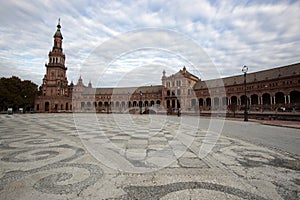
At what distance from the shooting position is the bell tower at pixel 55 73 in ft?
227

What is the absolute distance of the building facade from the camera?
47969 mm

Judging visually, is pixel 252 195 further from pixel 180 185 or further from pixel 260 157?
pixel 260 157

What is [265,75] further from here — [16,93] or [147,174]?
[16,93]

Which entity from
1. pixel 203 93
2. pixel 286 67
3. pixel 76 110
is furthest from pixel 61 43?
pixel 286 67

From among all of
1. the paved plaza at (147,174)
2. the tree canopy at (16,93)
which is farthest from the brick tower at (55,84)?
the paved plaza at (147,174)

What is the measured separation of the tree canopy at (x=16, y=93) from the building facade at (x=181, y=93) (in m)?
3.16

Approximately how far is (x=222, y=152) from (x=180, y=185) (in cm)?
314

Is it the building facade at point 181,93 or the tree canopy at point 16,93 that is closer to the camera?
the building facade at point 181,93

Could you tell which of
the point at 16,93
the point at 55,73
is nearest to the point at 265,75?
the point at 55,73

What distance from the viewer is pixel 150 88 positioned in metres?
90.4

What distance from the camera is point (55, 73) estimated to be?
229ft

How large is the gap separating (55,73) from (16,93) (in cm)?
1529

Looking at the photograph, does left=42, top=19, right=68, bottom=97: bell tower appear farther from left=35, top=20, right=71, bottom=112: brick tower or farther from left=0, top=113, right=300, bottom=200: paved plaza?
left=0, top=113, right=300, bottom=200: paved plaza

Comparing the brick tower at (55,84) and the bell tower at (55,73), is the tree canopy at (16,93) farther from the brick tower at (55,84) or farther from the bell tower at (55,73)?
the bell tower at (55,73)
